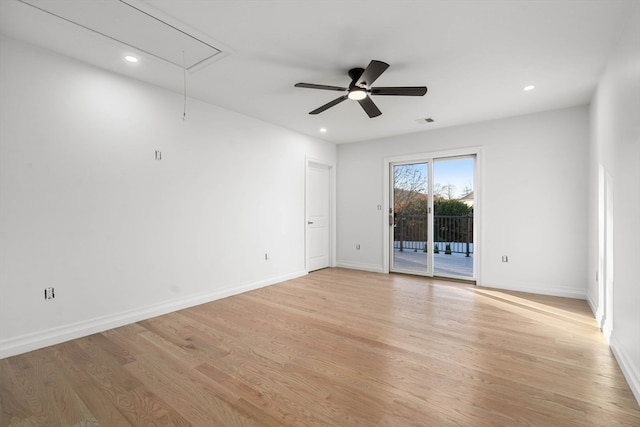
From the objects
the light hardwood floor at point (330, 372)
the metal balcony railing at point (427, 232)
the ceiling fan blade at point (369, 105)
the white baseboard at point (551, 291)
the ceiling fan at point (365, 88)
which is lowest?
the light hardwood floor at point (330, 372)

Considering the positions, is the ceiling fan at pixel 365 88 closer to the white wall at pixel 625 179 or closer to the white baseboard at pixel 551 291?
the white wall at pixel 625 179

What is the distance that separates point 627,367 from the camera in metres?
1.99

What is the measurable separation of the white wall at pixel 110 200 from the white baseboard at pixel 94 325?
0.03 ft

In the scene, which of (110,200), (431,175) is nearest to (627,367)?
(431,175)

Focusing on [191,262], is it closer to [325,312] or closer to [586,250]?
[325,312]

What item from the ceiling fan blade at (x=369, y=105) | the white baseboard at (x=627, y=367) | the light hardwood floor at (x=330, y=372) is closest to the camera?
the light hardwood floor at (x=330, y=372)

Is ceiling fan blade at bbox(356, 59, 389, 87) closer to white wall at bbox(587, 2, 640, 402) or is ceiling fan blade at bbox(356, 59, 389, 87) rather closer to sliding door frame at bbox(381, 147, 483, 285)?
white wall at bbox(587, 2, 640, 402)

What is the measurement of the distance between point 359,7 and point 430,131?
11.5ft

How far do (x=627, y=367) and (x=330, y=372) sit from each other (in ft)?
6.79

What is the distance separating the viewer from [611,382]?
1.96m

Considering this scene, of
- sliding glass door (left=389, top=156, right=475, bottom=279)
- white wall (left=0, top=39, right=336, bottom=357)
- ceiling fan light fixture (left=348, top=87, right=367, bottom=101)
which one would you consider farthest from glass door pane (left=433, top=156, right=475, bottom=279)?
white wall (left=0, top=39, right=336, bottom=357)

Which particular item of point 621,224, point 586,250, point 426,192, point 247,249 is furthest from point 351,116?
point 586,250

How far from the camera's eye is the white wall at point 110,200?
2408mm

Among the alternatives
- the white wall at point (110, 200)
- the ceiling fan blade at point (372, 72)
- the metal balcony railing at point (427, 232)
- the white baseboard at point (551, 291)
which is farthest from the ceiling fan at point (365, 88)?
the white baseboard at point (551, 291)
